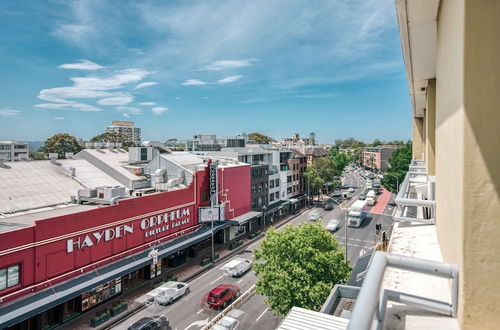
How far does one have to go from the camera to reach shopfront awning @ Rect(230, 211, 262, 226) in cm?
3823

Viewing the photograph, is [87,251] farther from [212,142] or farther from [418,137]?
[212,142]

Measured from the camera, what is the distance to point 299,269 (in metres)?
18.9

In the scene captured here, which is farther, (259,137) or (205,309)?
(259,137)

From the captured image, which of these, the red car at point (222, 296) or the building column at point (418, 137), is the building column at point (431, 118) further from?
the red car at point (222, 296)

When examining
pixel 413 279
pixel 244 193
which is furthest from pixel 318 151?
pixel 413 279

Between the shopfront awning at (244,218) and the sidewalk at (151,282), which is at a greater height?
the shopfront awning at (244,218)

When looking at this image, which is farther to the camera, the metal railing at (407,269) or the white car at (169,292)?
the white car at (169,292)

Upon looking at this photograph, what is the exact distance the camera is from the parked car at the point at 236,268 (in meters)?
29.7

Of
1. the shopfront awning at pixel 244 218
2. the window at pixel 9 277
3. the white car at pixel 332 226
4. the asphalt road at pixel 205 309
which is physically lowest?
the asphalt road at pixel 205 309

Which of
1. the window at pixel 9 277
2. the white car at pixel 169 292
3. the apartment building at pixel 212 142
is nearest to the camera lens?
the window at pixel 9 277

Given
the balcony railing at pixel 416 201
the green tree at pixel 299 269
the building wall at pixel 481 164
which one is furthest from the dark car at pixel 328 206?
the building wall at pixel 481 164

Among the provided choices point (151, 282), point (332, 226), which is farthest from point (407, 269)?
point (332, 226)


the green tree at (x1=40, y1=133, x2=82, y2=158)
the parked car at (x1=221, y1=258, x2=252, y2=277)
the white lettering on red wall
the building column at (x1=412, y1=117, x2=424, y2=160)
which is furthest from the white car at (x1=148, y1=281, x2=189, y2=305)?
the green tree at (x1=40, y1=133, x2=82, y2=158)

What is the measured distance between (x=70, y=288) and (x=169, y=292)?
7.34 m
